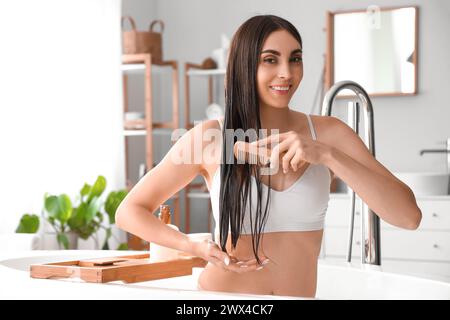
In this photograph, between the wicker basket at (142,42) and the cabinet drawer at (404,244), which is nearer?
the cabinet drawer at (404,244)

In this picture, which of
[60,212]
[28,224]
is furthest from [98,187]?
[28,224]

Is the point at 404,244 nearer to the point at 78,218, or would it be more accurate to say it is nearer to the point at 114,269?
the point at 78,218

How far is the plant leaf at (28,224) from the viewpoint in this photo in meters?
4.05

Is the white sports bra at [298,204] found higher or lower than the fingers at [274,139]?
lower

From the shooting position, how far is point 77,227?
4.32 meters

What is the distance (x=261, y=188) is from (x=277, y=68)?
24cm

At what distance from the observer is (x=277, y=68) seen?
1.48 meters

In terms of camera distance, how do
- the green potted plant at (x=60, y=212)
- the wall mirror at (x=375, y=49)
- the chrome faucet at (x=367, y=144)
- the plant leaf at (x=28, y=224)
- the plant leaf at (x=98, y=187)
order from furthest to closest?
the wall mirror at (x=375, y=49), the plant leaf at (x=98, y=187), the green potted plant at (x=60, y=212), the plant leaf at (x=28, y=224), the chrome faucet at (x=367, y=144)

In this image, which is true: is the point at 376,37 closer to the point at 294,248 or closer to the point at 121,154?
the point at 121,154

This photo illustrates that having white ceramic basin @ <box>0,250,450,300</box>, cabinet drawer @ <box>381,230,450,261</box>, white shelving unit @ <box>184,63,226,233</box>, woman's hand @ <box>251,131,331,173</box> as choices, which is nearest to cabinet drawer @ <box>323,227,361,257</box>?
cabinet drawer @ <box>381,230,450,261</box>

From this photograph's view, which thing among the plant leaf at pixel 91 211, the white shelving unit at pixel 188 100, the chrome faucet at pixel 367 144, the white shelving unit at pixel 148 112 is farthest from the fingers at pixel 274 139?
the white shelving unit at pixel 188 100

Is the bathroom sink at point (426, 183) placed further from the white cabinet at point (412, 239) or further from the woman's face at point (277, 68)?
the woman's face at point (277, 68)

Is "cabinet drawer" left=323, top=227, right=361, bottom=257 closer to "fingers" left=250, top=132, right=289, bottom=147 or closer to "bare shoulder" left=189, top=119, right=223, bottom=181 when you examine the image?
"bare shoulder" left=189, top=119, right=223, bottom=181

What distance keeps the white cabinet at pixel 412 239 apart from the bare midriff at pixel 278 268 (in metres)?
2.73
